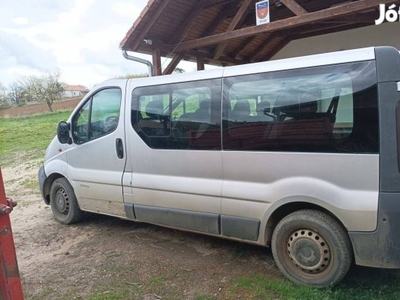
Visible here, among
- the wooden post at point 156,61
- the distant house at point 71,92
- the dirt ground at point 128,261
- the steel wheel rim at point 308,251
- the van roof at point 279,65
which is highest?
the distant house at point 71,92

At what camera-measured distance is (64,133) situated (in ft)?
15.6

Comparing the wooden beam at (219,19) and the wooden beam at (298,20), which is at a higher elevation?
the wooden beam at (219,19)

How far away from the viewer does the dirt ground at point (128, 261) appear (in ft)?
10.6

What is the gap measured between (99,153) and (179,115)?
1.35 m

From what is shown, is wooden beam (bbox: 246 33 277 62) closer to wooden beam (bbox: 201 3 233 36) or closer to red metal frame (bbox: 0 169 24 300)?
wooden beam (bbox: 201 3 233 36)

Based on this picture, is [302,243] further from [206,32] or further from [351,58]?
[206,32]

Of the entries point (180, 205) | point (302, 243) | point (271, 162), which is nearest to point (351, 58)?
point (271, 162)

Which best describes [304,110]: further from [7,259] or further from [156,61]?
[156,61]

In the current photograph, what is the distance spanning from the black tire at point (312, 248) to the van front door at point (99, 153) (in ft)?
7.08

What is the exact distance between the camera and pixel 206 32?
7746 millimetres

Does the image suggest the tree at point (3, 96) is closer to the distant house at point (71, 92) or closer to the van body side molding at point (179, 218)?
the distant house at point (71, 92)

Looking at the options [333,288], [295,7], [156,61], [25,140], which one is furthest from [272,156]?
[25,140]

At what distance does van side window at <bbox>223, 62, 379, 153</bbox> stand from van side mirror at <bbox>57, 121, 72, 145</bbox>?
253 centimetres

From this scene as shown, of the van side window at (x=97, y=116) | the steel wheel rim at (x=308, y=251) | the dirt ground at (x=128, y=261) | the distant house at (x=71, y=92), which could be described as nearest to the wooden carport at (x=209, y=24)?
the van side window at (x=97, y=116)
